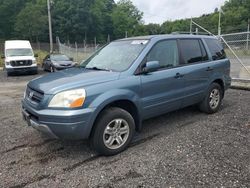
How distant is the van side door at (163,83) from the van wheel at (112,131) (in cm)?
45

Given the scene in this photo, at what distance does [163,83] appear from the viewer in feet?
15.6

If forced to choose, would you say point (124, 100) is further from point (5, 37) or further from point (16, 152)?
point (5, 37)

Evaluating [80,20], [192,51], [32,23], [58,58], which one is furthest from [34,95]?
[80,20]

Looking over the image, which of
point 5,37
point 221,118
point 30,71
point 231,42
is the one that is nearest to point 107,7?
point 5,37

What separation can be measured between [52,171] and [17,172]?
47 centimetres

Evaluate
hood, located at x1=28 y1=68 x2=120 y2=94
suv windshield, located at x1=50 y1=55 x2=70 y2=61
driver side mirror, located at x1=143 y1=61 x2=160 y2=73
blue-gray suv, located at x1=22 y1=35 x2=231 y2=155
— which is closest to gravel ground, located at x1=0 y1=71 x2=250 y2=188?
blue-gray suv, located at x1=22 y1=35 x2=231 y2=155

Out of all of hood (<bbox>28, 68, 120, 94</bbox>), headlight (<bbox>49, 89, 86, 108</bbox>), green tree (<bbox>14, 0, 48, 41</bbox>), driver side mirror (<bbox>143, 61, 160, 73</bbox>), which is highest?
green tree (<bbox>14, 0, 48, 41</bbox>)

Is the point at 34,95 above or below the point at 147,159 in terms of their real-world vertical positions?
above

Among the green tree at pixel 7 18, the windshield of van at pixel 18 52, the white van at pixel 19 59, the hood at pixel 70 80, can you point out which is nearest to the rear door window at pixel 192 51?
the hood at pixel 70 80

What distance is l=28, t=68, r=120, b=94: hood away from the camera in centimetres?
388

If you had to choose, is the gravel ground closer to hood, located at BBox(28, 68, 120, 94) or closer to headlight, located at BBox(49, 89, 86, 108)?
headlight, located at BBox(49, 89, 86, 108)

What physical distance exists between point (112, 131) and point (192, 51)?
2.58 meters

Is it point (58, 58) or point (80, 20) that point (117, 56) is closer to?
point (58, 58)

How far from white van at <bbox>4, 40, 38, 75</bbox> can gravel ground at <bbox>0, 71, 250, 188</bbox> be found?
38.9 feet
